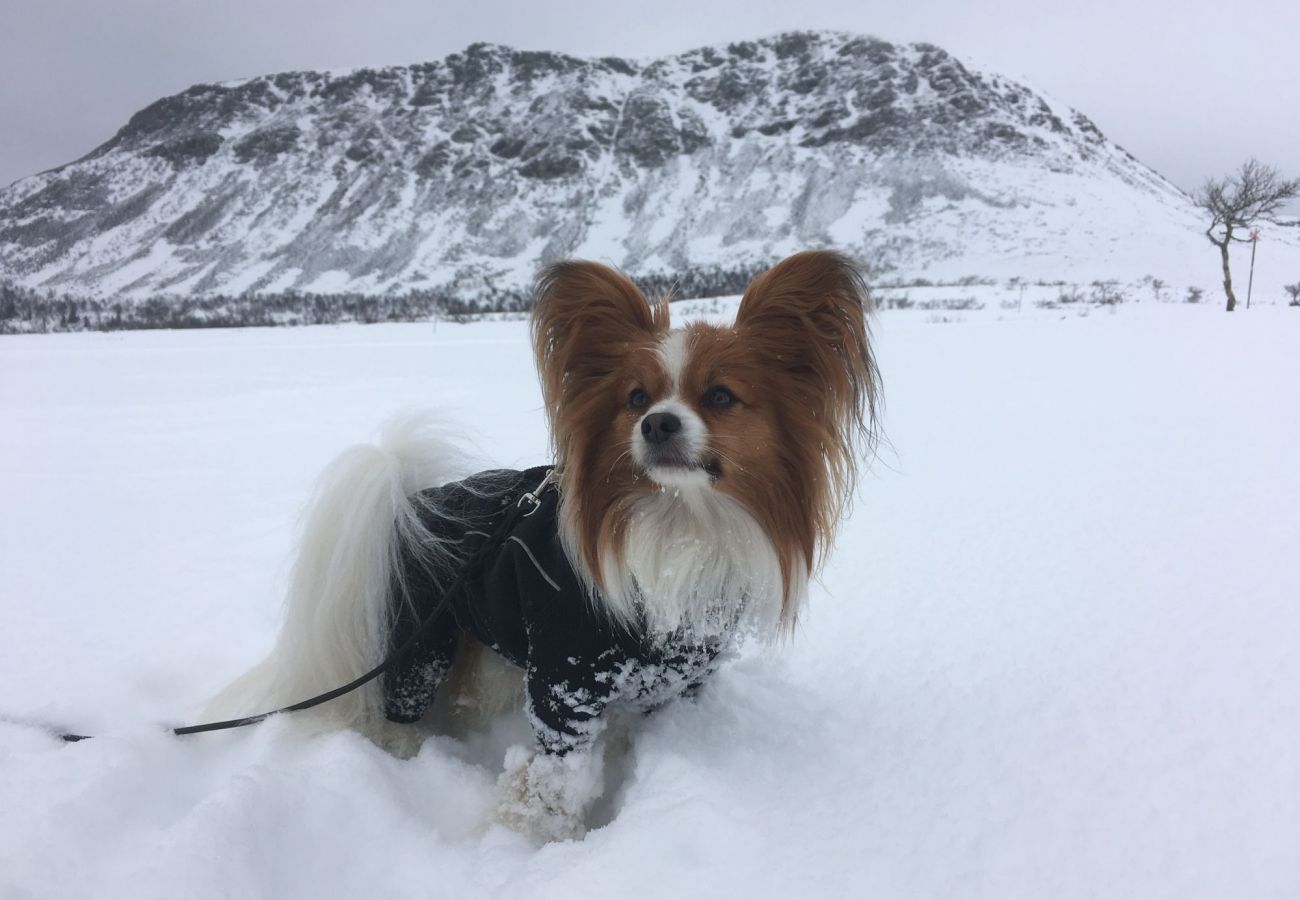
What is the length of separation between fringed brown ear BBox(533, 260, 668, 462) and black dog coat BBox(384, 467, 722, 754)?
15.1 inches

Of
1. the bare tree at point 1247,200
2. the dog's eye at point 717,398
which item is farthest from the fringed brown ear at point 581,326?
the bare tree at point 1247,200

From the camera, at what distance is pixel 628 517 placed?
1.83m

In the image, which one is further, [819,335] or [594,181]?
[594,181]

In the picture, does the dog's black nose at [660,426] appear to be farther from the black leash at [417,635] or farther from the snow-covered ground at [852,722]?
the snow-covered ground at [852,722]

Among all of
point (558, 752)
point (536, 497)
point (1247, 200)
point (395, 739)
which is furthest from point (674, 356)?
point (1247, 200)

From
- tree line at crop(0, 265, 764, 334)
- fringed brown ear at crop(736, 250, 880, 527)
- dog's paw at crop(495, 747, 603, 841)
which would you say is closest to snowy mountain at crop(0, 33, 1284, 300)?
tree line at crop(0, 265, 764, 334)

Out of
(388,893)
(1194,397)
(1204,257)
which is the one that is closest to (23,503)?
(388,893)

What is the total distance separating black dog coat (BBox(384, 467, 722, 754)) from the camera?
74.3 inches

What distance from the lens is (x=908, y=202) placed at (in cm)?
8044

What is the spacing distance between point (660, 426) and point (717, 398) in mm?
202

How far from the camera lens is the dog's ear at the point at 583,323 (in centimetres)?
187

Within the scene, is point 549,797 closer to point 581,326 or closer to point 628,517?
point 628,517

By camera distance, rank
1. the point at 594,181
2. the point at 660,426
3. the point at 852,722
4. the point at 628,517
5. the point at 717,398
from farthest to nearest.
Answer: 1. the point at 594,181
2. the point at 852,722
3. the point at 628,517
4. the point at 717,398
5. the point at 660,426

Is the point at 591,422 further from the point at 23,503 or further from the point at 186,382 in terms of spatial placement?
the point at 186,382
